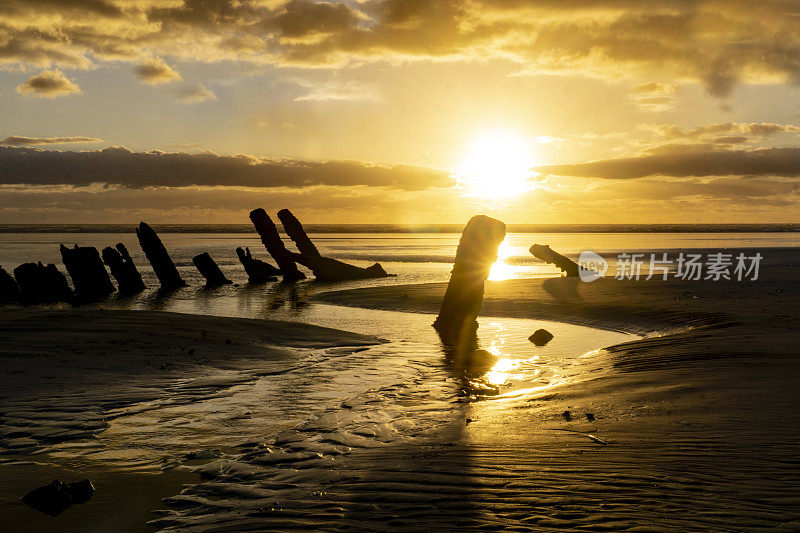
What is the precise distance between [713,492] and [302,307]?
15.7 meters

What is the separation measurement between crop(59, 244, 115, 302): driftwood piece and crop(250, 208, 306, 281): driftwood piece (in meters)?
6.96

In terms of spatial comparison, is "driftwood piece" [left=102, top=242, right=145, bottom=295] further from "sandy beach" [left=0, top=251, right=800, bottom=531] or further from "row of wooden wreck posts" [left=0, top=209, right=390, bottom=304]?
"sandy beach" [left=0, top=251, right=800, bottom=531]

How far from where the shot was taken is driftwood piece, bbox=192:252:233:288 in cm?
2462

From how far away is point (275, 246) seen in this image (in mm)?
28953

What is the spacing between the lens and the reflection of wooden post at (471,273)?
43.6 ft

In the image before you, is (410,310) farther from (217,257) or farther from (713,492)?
(217,257)

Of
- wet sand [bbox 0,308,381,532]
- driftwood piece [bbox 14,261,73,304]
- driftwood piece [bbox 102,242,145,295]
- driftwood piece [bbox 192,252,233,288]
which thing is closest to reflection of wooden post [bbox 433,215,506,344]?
wet sand [bbox 0,308,381,532]

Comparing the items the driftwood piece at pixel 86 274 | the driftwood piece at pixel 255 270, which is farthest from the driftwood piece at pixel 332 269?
the driftwood piece at pixel 86 274

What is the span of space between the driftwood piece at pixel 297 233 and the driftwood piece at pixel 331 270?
61.9 inches

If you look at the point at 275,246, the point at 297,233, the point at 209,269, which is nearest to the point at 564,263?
the point at 297,233

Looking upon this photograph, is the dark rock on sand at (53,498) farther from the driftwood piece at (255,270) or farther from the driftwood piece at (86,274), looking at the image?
the driftwood piece at (255,270)

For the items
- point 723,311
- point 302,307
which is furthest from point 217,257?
point 723,311

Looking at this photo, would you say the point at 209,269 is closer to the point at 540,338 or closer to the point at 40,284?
the point at 40,284

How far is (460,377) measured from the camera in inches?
349
